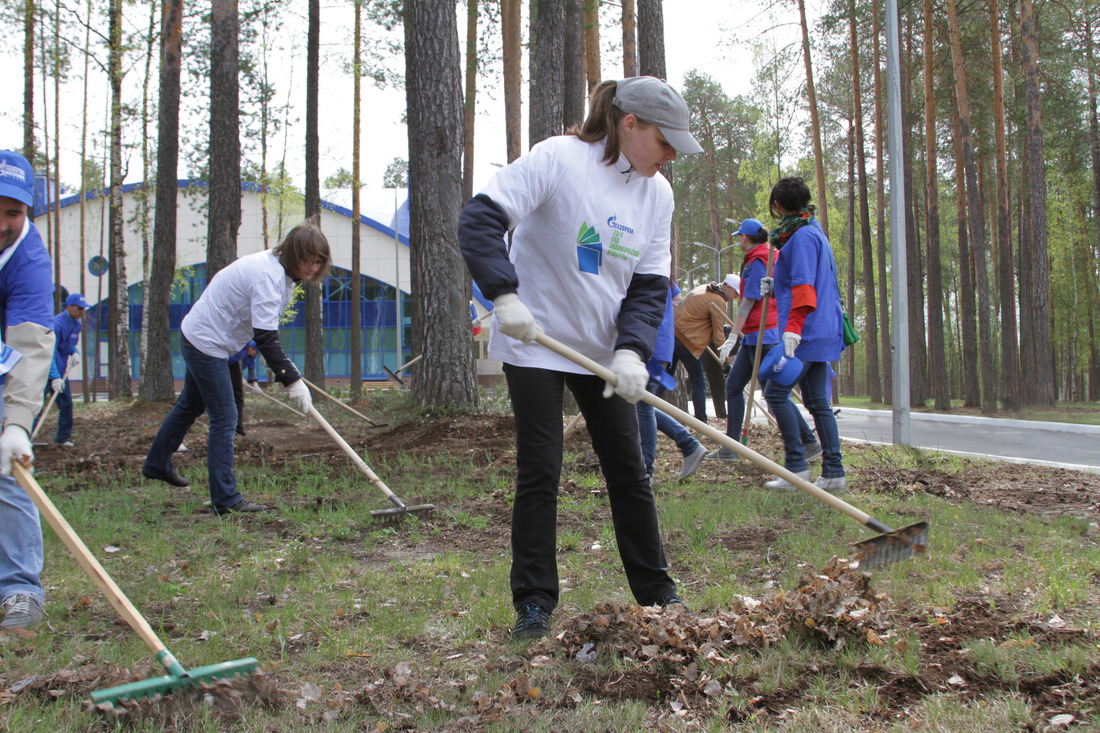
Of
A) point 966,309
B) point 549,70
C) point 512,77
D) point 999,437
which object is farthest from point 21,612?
point 966,309

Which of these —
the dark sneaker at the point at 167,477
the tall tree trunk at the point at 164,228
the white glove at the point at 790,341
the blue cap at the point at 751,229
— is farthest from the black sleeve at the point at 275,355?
the tall tree trunk at the point at 164,228

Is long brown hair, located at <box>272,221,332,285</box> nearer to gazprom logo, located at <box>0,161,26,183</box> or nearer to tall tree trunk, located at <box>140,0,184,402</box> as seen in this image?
gazprom logo, located at <box>0,161,26,183</box>

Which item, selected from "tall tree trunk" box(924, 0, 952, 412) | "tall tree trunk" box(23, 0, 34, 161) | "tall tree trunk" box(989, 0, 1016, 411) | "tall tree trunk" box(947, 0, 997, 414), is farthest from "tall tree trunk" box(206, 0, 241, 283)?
"tall tree trunk" box(989, 0, 1016, 411)

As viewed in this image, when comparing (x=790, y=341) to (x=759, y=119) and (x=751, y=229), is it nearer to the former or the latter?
(x=751, y=229)

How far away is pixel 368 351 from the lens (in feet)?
131

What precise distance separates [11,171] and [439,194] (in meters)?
6.00

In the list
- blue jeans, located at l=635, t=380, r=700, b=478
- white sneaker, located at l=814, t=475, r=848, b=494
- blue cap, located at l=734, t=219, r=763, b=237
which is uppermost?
blue cap, located at l=734, t=219, r=763, b=237

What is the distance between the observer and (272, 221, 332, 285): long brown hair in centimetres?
486

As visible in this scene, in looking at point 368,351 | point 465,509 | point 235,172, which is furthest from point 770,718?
point 368,351

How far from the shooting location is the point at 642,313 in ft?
9.70

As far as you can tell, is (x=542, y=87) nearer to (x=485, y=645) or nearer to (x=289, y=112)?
(x=485, y=645)

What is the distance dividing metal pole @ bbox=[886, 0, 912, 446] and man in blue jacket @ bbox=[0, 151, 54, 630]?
786 cm

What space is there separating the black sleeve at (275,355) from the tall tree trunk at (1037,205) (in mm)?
16805

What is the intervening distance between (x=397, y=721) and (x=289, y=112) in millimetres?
23604
